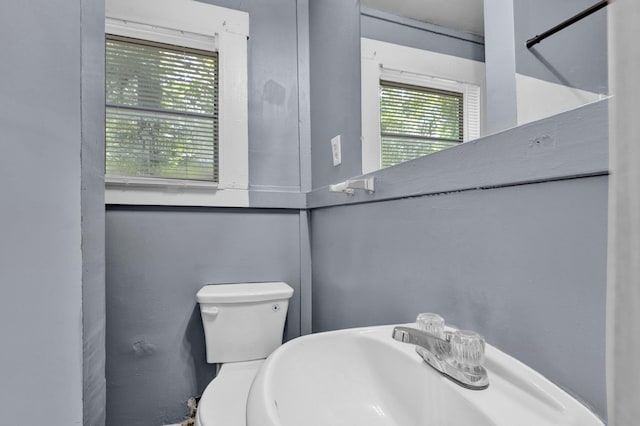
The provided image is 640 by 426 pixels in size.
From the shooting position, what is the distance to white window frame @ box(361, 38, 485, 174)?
65 cm

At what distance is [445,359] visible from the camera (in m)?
0.50

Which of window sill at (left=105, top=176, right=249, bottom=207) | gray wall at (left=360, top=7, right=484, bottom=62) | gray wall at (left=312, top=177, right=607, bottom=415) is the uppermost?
gray wall at (left=360, top=7, right=484, bottom=62)

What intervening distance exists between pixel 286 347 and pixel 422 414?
27 centimetres

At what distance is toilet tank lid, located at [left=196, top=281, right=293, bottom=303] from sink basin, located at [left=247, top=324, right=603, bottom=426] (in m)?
0.68

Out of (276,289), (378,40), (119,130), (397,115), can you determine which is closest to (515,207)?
(397,115)

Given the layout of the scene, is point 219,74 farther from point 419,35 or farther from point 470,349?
point 470,349

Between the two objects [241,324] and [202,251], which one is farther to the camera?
[202,251]

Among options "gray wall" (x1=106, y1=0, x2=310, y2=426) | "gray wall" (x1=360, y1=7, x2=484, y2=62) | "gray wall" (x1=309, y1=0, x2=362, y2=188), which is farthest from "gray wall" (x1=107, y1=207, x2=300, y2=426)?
"gray wall" (x1=360, y1=7, x2=484, y2=62)

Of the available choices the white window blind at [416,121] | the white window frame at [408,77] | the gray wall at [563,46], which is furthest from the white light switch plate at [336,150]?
the gray wall at [563,46]

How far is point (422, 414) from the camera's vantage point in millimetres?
518

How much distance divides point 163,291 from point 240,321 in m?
0.39

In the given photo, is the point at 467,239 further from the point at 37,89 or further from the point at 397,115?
the point at 37,89

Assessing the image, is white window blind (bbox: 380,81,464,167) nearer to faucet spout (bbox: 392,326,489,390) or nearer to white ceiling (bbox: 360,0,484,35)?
white ceiling (bbox: 360,0,484,35)

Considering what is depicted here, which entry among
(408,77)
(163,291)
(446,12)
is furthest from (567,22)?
(163,291)
